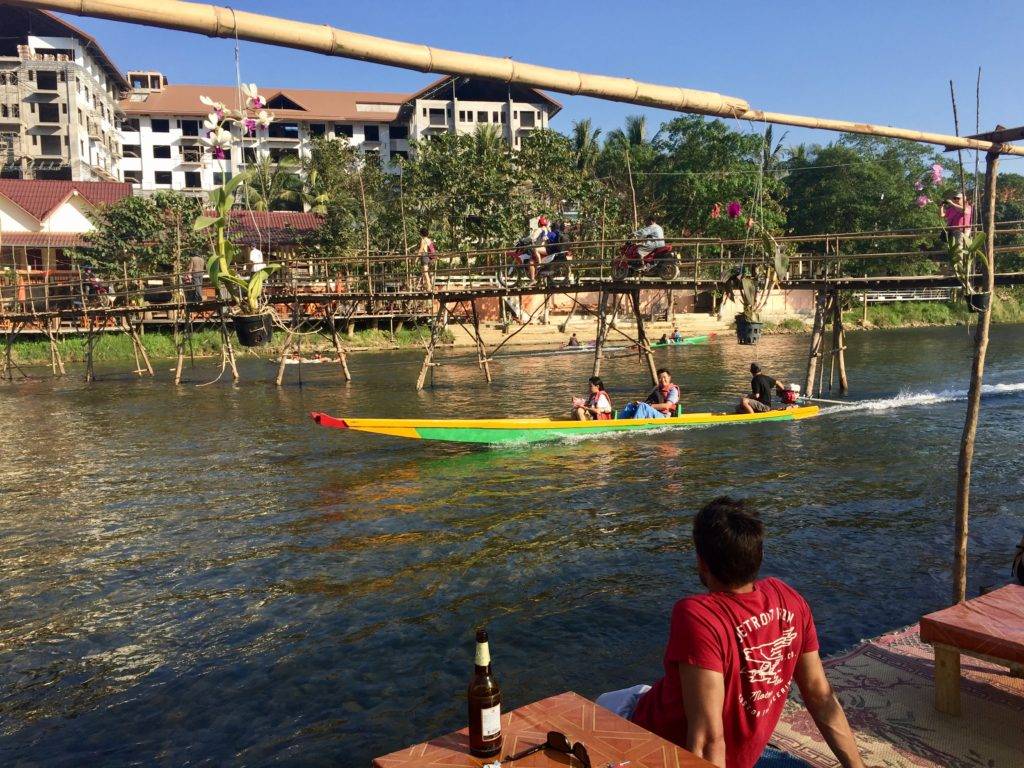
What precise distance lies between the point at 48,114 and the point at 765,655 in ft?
247

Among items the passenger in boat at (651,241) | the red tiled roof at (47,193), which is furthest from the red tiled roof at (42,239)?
the passenger in boat at (651,241)

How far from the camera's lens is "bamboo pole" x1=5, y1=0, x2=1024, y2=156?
3.39 m

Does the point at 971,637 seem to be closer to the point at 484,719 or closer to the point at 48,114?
the point at 484,719

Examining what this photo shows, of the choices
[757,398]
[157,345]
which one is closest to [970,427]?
[757,398]

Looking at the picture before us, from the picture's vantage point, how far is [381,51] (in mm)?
3871

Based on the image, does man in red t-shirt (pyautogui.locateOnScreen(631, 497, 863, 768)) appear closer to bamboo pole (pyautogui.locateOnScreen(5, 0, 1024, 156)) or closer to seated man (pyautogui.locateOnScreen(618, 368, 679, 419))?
bamboo pole (pyautogui.locateOnScreen(5, 0, 1024, 156))

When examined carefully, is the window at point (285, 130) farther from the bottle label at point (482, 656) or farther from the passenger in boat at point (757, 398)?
the bottle label at point (482, 656)

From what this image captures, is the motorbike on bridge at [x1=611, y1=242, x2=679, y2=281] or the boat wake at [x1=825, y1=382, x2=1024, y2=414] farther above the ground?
the motorbike on bridge at [x1=611, y1=242, x2=679, y2=281]

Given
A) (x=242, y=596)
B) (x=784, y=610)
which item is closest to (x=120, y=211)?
(x=242, y=596)

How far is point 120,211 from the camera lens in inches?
1762

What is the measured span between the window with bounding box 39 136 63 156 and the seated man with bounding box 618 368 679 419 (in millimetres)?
63817

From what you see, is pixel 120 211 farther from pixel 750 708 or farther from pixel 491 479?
pixel 750 708

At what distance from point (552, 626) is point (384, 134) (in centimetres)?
7926

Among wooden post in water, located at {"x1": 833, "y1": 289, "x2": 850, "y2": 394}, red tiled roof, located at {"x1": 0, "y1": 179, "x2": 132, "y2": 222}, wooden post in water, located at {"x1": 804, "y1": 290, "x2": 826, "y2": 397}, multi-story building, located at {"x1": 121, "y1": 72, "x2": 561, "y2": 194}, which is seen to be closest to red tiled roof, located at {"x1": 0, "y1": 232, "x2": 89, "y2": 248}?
red tiled roof, located at {"x1": 0, "y1": 179, "x2": 132, "y2": 222}
